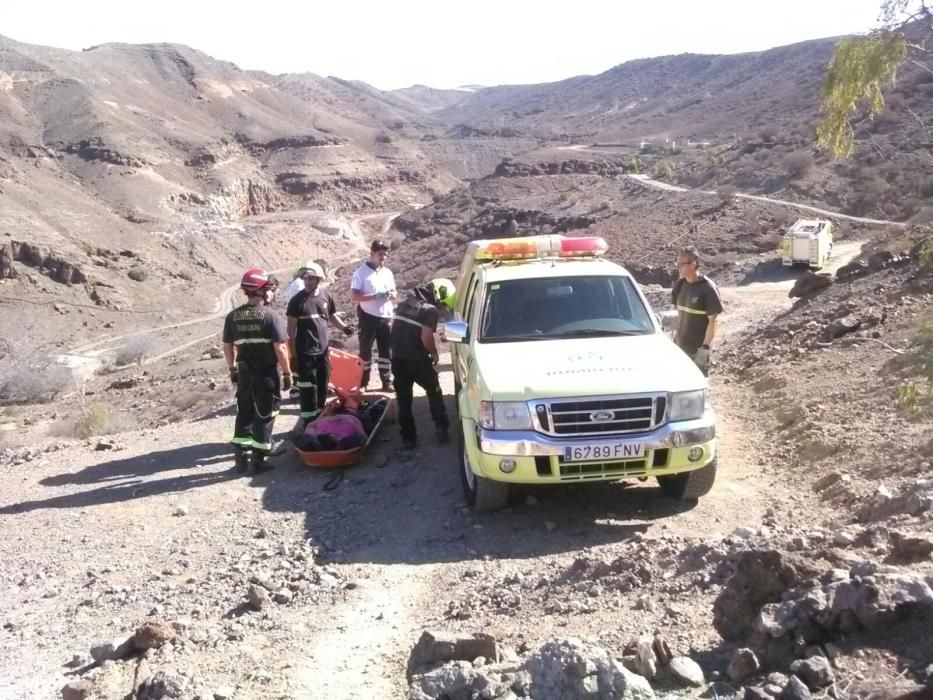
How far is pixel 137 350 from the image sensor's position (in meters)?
35.0

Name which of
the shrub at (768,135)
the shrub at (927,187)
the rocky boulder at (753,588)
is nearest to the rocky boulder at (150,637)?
the rocky boulder at (753,588)

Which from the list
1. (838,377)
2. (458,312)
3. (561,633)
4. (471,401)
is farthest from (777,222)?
(561,633)

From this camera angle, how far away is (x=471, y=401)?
682 centimetres

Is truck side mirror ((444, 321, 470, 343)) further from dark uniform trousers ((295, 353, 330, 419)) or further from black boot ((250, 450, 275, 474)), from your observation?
black boot ((250, 450, 275, 474))

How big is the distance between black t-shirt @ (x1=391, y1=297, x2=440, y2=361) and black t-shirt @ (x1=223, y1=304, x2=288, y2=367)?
0.99 m

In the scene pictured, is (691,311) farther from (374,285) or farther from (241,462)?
(241,462)

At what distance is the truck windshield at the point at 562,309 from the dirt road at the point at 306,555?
1.25m

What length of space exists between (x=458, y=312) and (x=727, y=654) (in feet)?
18.0

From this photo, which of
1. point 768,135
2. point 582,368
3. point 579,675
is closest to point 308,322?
point 582,368

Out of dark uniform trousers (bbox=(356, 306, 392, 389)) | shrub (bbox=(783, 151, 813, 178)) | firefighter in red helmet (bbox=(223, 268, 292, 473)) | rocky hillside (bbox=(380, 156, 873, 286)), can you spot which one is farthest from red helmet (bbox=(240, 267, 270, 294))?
shrub (bbox=(783, 151, 813, 178))

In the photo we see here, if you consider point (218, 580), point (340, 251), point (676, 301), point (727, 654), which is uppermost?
point (676, 301)

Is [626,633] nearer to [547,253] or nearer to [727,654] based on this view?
[727,654]

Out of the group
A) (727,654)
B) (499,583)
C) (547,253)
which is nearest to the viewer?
(727,654)

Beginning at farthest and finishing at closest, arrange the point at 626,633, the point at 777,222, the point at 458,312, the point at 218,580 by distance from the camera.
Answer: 1. the point at 777,222
2. the point at 458,312
3. the point at 218,580
4. the point at 626,633
